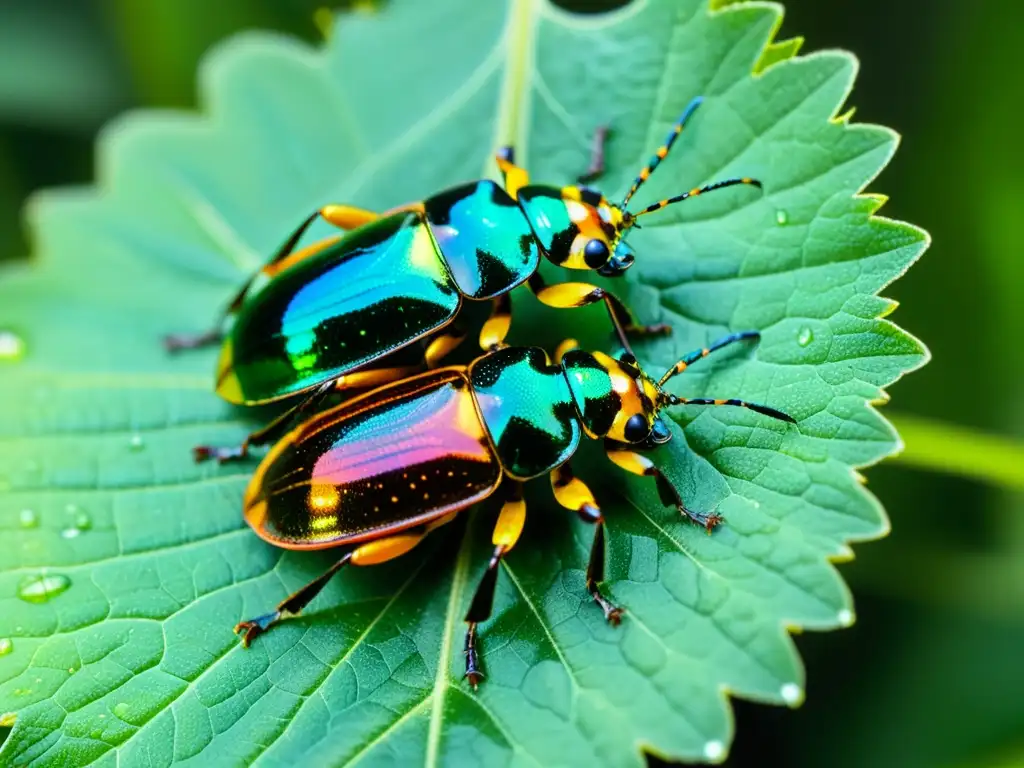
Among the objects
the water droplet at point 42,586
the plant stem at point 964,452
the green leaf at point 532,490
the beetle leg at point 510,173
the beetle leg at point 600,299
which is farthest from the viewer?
the plant stem at point 964,452

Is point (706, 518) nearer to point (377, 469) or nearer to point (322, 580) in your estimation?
point (377, 469)

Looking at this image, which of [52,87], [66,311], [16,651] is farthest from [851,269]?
[52,87]

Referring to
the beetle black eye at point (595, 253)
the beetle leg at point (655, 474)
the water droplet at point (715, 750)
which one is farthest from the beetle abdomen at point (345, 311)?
the water droplet at point (715, 750)

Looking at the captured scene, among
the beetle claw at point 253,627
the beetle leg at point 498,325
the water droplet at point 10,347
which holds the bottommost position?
the beetle claw at point 253,627

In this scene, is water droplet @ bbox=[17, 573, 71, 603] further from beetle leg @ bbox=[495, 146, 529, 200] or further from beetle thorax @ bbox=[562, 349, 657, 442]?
beetle leg @ bbox=[495, 146, 529, 200]

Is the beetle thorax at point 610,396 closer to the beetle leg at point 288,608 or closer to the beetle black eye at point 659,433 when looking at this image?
the beetle black eye at point 659,433

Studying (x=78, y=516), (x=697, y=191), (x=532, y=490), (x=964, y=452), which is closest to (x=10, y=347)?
(x=78, y=516)
